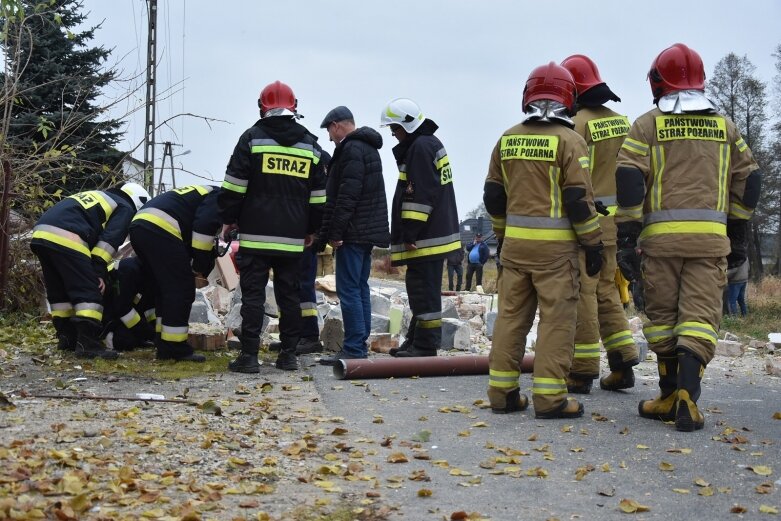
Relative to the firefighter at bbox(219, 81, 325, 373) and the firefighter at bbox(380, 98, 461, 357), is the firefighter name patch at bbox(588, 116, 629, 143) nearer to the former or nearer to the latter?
the firefighter at bbox(380, 98, 461, 357)

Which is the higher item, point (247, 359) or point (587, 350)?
point (587, 350)

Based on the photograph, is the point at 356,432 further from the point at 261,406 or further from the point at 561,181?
the point at 561,181

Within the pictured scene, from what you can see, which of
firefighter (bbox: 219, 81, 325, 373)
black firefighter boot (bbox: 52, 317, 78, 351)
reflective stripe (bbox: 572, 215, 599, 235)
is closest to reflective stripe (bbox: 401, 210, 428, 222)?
firefighter (bbox: 219, 81, 325, 373)

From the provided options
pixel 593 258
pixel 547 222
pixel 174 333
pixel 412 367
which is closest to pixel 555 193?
pixel 547 222

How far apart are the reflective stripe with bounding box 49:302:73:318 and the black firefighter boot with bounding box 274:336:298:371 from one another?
1967 millimetres

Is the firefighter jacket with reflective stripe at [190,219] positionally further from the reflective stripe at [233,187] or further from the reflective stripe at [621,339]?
the reflective stripe at [621,339]

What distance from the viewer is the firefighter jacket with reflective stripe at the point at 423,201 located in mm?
8391

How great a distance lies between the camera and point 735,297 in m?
17.2

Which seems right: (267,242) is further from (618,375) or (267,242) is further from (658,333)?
(658,333)

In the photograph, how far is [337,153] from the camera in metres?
8.46

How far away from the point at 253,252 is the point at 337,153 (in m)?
1.30

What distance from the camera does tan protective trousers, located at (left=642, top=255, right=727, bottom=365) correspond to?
5.78 m

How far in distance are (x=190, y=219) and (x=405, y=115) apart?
2129 mm

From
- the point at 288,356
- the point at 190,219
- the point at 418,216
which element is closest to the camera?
the point at 288,356
